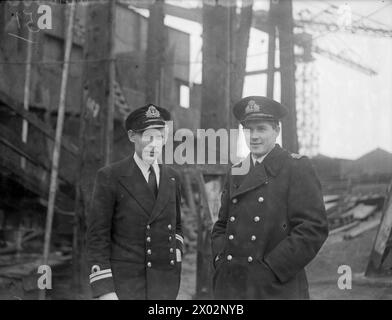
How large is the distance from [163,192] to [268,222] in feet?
2.12

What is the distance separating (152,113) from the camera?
9.99 feet

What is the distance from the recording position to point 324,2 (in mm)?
4434

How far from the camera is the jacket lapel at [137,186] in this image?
2.92 m

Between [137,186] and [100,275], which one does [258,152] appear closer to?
[137,186]

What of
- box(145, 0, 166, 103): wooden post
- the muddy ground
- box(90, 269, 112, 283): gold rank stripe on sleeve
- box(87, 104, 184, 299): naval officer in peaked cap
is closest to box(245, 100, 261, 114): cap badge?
box(87, 104, 184, 299): naval officer in peaked cap

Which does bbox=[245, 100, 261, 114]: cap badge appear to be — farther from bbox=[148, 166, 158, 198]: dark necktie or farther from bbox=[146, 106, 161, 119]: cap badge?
bbox=[148, 166, 158, 198]: dark necktie

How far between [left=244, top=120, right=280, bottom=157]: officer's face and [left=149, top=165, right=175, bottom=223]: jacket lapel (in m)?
0.53

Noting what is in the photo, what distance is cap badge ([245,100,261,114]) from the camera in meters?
2.85

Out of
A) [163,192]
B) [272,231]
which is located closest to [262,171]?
[272,231]
